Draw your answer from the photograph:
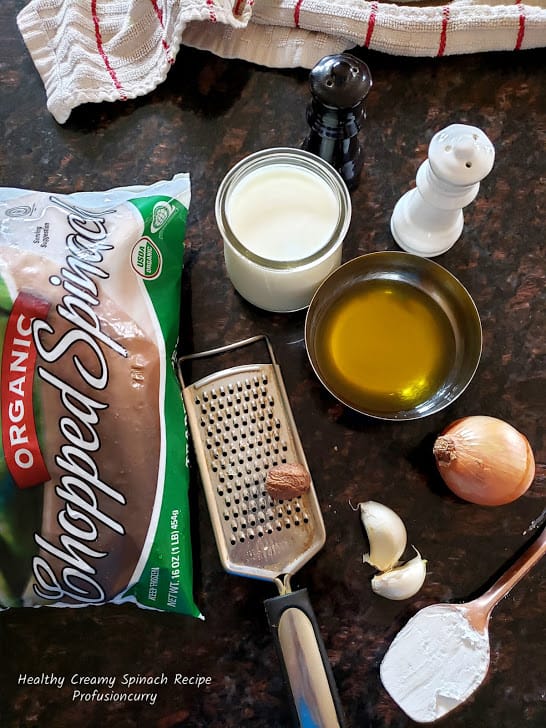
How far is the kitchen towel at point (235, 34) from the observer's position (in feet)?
2.59

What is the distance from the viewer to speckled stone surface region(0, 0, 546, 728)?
692 millimetres

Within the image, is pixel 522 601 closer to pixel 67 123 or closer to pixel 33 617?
pixel 33 617

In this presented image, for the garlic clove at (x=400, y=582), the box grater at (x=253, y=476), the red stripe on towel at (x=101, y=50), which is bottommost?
the garlic clove at (x=400, y=582)

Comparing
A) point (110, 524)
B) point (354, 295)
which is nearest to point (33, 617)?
point (110, 524)

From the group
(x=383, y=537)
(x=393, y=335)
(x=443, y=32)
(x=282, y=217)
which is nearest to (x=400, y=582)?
(x=383, y=537)

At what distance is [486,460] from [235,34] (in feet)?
1.95

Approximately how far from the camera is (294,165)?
0.71m

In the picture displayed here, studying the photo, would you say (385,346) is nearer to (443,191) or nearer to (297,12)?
(443,191)

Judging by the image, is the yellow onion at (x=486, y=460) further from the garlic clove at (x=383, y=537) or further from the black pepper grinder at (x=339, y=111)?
the black pepper grinder at (x=339, y=111)

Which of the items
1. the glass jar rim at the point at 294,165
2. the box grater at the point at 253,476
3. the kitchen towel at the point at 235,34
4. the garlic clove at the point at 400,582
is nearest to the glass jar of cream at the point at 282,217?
the glass jar rim at the point at 294,165

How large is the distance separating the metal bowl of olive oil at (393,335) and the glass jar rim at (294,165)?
0.06 m

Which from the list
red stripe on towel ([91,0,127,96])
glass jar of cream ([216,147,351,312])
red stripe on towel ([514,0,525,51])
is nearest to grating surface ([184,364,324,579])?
glass jar of cream ([216,147,351,312])

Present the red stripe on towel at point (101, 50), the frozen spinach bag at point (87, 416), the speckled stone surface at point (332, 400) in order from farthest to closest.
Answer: the red stripe on towel at point (101, 50) < the speckled stone surface at point (332, 400) < the frozen spinach bag at point (87, 416)

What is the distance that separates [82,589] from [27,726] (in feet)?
0.64
